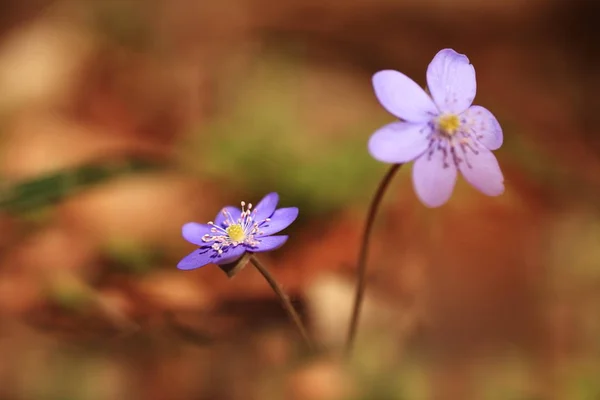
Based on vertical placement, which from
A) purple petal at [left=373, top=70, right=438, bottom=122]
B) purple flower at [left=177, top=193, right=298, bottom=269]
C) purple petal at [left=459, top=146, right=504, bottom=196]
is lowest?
purple petal at [left=459, top=146, right=504, bottom=196]

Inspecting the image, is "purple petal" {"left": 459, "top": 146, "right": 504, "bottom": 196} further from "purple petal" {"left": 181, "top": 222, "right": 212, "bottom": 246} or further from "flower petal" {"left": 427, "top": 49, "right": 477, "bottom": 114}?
"purple petal" {"left": 181, "top": 222, "right": 212, "bottom": 246}

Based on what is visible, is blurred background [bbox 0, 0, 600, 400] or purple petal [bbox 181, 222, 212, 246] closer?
purple petal [bbox 181, 222, 212, 246]

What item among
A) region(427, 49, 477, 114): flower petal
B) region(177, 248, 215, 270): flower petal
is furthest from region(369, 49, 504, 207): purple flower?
region(177, 248, 215, 270): flower petal

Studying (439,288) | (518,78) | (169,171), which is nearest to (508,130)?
(518,78)

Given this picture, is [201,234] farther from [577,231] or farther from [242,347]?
[577,231]

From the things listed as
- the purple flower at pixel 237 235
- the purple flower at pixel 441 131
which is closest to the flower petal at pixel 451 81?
the purple flower at pixel 441 131

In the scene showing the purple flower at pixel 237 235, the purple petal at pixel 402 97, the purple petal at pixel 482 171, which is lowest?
the purple petal at pixel 482 171

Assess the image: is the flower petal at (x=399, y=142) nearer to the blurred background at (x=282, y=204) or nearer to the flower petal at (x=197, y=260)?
the flower petal at (x=197, y=260)
